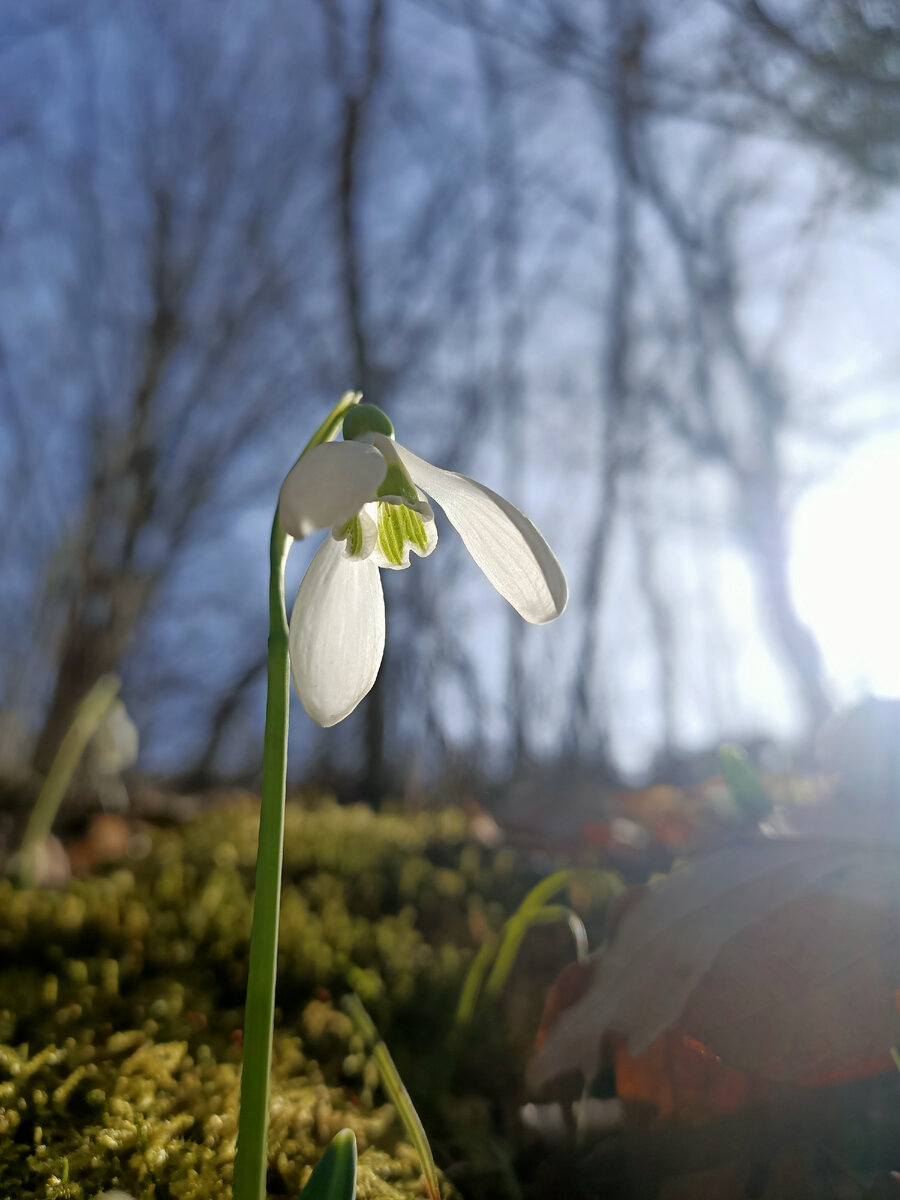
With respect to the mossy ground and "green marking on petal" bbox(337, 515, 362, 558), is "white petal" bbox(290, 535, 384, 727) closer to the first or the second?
"green marking on petal" bbox(337, 515, 362, 558)

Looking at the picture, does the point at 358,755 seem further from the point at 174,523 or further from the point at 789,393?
the point at 789,393

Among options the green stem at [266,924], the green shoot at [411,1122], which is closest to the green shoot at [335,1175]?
the green stem at [266,924]

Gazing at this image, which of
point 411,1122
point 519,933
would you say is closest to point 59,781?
point 519,933

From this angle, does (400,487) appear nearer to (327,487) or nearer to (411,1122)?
(327,487)

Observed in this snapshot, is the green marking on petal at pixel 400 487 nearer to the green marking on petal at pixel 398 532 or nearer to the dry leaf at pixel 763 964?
the green marking on petal at pixel 398 532

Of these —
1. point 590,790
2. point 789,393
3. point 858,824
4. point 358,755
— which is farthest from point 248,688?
point 858,824

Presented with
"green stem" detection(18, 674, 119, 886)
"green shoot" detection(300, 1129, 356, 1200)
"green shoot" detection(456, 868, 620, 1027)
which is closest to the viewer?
"green shoot" detection(300, 1129, 356, 1200)

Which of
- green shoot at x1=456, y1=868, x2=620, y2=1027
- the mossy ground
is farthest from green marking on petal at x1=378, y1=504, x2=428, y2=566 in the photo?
the mossy ground

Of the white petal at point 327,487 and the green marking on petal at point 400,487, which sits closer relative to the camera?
the white petal at point 327,487
